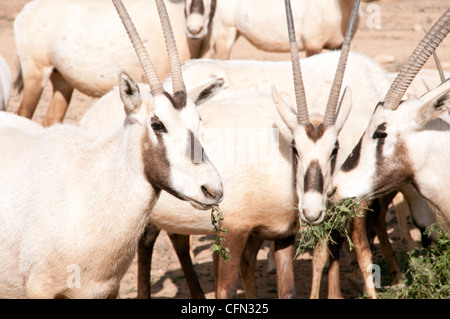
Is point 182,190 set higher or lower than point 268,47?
lower

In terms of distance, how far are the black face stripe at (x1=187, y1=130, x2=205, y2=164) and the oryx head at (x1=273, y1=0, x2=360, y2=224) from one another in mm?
923

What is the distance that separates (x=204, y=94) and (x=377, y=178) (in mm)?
1129

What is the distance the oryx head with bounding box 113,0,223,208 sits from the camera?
3605 mm

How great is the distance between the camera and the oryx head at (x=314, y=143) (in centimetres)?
431

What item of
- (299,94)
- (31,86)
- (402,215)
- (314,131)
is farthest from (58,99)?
(314,131)

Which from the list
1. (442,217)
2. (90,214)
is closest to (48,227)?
(90,214)

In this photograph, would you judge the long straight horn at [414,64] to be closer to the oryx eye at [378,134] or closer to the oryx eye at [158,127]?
the oryx eye at [378,134]

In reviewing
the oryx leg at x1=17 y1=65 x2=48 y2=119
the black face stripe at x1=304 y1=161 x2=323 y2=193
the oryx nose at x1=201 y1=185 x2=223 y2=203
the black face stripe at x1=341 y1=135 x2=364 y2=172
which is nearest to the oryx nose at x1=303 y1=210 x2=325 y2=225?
the black face stripe at x1=304 y1=161 x2=323 y2=193

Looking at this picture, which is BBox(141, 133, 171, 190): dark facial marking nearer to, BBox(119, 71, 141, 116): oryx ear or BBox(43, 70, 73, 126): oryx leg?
BBox(119, 71, 141, 116): oryx ear

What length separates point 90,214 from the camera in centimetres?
393

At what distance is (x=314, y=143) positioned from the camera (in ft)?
14.8

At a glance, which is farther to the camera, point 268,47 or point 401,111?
point 268,47

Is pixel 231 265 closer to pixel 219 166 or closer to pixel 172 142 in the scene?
pixel 219 166
